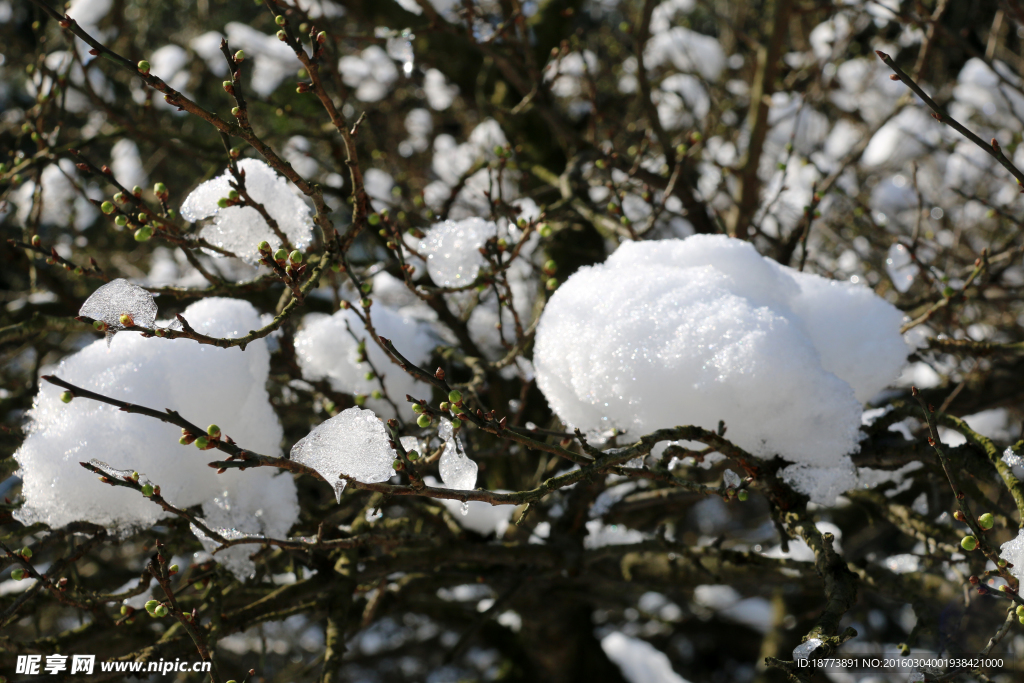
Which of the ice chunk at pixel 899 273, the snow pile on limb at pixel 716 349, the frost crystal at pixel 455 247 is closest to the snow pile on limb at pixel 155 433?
the frost crystal at pixel 455 247

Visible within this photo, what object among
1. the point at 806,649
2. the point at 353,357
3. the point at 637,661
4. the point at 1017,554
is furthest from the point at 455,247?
the point at 637,661

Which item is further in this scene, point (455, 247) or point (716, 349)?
point (455, 247)

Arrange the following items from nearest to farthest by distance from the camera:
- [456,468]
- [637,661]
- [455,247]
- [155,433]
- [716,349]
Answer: [456,468], [716,349], [155,433], [455,247], [637,661]

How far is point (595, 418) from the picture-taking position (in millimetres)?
1603

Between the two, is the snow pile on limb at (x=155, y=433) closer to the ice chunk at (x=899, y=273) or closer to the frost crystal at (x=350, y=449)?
the frost crystal at (x=350, y=449)

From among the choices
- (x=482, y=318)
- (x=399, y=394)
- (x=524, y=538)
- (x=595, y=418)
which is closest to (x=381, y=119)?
(x=482, y=318)

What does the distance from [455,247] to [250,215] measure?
1.84 ft

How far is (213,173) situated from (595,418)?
6.31ft

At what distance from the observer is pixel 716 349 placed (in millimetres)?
1435

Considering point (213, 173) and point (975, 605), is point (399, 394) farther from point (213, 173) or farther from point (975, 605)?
point (975, 605)

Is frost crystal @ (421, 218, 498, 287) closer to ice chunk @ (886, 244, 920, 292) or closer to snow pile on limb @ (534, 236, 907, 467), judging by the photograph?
snow pile on limb @ (534, 236, 907, 467)

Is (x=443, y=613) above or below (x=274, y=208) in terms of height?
below

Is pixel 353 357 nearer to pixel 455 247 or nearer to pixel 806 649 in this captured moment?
pixel 455 247

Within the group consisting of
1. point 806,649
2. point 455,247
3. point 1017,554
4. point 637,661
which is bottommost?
point 806,649
